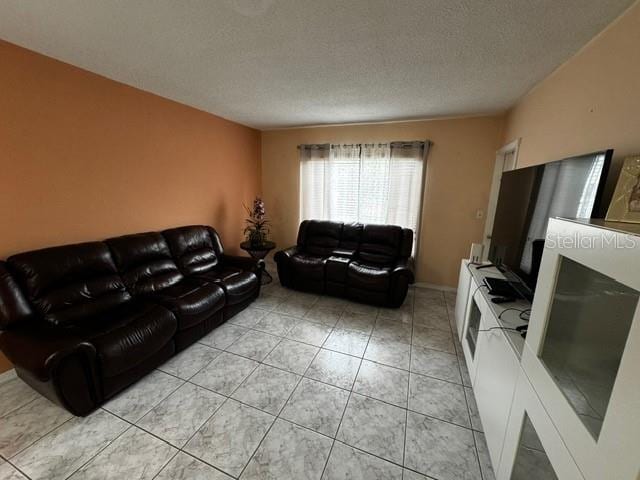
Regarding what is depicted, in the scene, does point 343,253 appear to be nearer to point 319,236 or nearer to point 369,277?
point 319,236

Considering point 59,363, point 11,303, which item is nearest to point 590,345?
point 59,363

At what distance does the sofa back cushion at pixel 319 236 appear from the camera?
388 centimetres

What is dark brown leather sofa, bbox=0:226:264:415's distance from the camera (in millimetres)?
1543

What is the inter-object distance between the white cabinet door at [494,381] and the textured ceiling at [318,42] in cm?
171

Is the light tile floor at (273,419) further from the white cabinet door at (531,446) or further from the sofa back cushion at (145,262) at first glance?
the sofa back cushion at (145,262)

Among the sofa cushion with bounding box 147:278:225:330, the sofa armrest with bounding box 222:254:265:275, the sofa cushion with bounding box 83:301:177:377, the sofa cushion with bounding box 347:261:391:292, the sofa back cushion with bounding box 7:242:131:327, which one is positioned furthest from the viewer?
the sofa armrest with bounding box 222:254:265:275

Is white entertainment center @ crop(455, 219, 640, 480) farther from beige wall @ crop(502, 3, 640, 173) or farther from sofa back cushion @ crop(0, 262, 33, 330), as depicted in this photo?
sofa back cushion @ crop(0, 262, 33, 330)

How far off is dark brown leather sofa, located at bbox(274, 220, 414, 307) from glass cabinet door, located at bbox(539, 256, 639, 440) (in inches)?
81.6

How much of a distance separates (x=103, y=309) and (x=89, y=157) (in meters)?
1.35

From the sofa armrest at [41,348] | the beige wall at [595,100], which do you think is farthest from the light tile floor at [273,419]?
the beige wall at [595,100]

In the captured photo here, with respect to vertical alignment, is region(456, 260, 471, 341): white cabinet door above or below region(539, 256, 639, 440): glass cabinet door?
below

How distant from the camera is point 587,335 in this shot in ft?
2.73

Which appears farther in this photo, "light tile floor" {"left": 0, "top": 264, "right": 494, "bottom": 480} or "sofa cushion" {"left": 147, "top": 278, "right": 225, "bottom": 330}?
"sofa cushion" {"left": 147, "top": 278, "right": 225, "bottom": 330}

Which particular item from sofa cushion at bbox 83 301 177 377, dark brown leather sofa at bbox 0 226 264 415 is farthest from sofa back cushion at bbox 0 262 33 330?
sofa cushion at bbox 83 301 177 377
